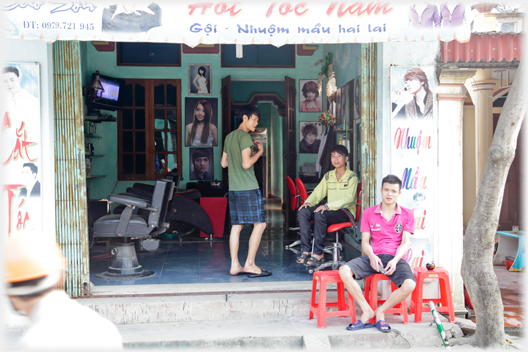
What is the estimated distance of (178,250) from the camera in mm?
6414

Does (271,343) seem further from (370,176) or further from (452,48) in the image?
(452,48)

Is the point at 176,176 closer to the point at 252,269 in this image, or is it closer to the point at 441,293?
the point at 252,269

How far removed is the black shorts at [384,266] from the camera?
380cm

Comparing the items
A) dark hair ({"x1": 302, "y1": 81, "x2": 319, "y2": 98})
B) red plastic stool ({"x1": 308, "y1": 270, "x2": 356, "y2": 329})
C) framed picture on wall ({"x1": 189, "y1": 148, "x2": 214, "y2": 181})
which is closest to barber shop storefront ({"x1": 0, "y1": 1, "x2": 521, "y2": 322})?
red plastic stool ({"x1": 308, "y1": 270, "x2": 356, "y2": 329})

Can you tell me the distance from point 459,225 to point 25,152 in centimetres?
384

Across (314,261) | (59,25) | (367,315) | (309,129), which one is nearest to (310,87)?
(309,129)

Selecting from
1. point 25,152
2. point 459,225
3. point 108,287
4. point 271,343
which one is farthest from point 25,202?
point 459,225

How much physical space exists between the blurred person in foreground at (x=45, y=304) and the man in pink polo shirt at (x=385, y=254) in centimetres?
257

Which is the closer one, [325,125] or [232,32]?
[232,32]

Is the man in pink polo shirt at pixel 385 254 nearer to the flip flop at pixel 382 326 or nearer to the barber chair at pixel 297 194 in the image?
the flip flop at pixel 382 326

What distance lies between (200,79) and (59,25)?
212 inches

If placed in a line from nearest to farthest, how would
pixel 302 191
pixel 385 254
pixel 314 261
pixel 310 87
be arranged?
pixel 385 254
pixel 314 261
pixel 302 191
pixel 310 87

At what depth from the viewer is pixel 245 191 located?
4906 millimetres

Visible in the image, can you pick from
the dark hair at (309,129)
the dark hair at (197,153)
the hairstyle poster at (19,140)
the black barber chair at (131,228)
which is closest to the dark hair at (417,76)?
the black barber chair at (131,228)
